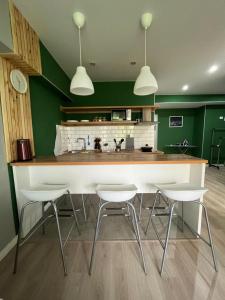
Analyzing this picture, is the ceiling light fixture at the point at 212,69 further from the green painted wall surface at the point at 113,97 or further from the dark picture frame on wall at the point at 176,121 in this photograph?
the dark picture frame on wall at the point at 176,121

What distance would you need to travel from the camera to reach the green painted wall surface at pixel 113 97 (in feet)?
12.6

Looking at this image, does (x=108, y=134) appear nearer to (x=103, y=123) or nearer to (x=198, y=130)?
(x=103, y=123)

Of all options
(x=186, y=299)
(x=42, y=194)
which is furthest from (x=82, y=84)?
(x=186, y=299)

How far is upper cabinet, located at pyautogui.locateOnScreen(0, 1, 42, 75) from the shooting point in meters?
1.50

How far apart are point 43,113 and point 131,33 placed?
5.89 feet

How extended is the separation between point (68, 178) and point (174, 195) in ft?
4.13

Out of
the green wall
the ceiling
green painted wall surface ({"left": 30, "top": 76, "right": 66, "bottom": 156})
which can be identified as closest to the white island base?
green painted wall surface ({"left": 30, "top": 76, "right": 66, "bottom": 156})

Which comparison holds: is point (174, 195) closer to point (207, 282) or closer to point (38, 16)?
point (207, 282)

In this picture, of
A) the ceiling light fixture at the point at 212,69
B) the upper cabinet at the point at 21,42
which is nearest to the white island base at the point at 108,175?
the upper cabinet at the point at 21,42

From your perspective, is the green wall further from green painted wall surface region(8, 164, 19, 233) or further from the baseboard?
the baseboard

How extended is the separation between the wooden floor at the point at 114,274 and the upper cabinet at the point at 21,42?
2.14 metres

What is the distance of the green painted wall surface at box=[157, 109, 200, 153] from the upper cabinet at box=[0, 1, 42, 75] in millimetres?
5335

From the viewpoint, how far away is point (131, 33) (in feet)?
6.58

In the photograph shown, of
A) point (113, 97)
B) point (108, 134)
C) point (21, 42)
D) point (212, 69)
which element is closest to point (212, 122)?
point (212, 69)
